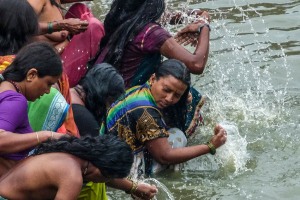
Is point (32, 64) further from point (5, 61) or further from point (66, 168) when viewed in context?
point (66, 168)

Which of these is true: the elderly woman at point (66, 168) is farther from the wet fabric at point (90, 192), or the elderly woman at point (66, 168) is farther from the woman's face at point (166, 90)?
the woman's face at point (166, 90)

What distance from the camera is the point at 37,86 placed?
461 cm

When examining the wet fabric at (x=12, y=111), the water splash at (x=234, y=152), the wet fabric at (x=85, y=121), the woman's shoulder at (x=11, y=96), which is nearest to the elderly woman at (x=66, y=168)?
the wet fabric at (x=12, y=111)

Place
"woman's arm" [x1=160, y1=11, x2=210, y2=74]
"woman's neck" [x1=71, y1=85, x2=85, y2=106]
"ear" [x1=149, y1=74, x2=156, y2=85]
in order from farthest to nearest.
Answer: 1. "woman's arm" [x1=160, y1=11, x2=210, y2=74]
2. "ear" [x1=149, y1=74, x2=156, y2=85]
3. "woman's neck" [x1=71, y1=85, x2=85, y2=106]

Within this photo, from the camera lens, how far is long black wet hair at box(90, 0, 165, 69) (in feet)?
20.0

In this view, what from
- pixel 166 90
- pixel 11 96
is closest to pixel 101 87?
pixel 166 90

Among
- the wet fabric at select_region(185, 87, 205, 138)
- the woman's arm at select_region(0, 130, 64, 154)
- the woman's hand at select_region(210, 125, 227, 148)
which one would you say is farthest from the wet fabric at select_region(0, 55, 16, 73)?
the wet fabric at select_region(185, 87, 205, 138)

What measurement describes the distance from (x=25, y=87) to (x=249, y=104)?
318cm

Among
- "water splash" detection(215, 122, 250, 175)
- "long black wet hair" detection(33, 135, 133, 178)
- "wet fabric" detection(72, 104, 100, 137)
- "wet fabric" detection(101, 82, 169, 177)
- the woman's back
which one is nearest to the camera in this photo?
the woman's back

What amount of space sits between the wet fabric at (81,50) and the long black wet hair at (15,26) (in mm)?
Result: 1182

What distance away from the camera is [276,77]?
7961 millimetres

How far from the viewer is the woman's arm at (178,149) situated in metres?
5.73

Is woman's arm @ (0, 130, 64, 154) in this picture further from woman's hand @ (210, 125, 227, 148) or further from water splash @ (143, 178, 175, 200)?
woman's hand @ (210, 125, 227, 148)

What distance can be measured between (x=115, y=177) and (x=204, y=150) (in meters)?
1.42
